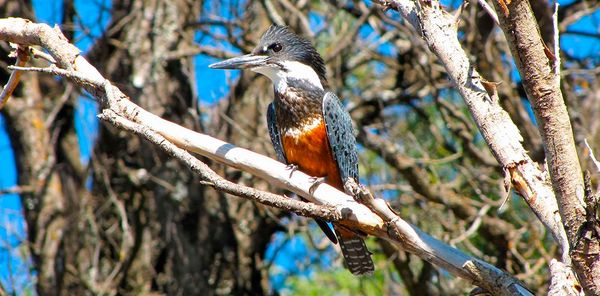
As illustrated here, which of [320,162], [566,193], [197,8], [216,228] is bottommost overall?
[566,193]

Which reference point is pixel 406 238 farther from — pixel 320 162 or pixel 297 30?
pixel 297 30

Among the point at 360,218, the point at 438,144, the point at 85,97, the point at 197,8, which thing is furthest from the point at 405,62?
the point at 360,218

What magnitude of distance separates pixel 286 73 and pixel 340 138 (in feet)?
1.80

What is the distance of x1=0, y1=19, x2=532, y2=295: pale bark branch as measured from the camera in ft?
9.00

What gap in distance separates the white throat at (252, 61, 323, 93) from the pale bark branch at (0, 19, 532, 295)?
1.27 metres

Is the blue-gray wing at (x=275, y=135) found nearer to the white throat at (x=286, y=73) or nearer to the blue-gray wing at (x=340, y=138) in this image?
the white throat at (x=286, y=73)

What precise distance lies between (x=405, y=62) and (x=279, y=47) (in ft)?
6.12

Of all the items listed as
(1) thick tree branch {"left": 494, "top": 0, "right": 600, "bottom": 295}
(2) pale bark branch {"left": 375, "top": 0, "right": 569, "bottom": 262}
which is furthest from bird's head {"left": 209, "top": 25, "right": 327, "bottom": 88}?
(1) thick tree branch {"left": 494, "top": 0, "right": 600, "bottom": 295}

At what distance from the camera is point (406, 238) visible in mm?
2850

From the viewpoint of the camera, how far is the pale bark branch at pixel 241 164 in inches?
108

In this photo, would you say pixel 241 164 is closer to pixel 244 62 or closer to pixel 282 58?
pixel 244 62

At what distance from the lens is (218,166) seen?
18.9 ft

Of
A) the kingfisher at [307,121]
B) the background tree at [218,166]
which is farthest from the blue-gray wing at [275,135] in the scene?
the background tree at [218,166]

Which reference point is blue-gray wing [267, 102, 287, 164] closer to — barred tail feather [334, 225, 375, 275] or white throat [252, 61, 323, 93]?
white throat [252, 61, 323, 93]
